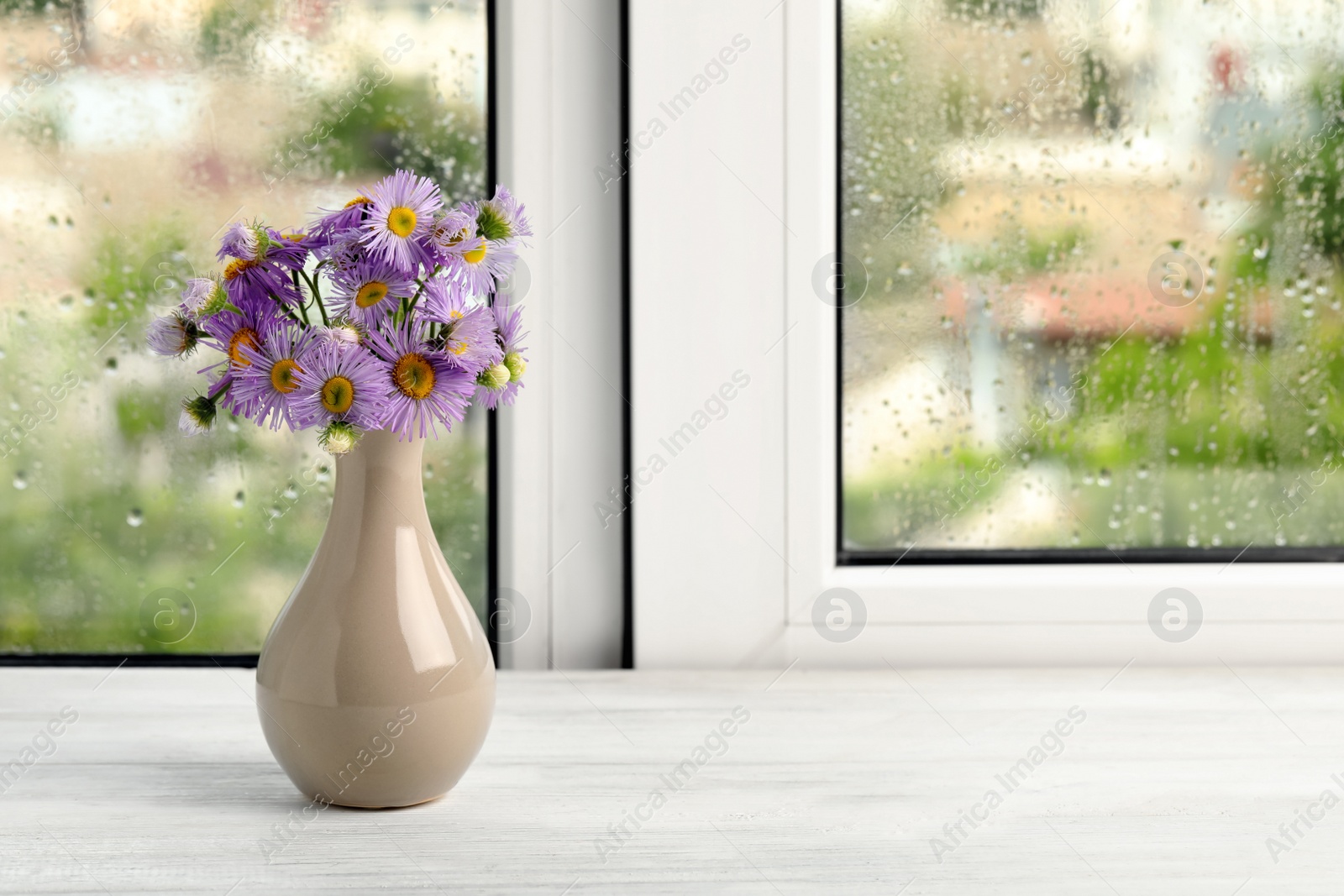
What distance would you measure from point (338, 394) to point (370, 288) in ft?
0.22

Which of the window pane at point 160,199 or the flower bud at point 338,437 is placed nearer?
the flower bud at point 338,437

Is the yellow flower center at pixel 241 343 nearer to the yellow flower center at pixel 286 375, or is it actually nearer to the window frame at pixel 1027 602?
the yellow flower center at pixel 286 375

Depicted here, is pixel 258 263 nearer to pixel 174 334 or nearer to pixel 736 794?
pixel 174 334

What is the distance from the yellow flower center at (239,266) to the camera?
1.88ft

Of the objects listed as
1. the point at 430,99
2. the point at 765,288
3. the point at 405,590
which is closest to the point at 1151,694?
the point at 765,288

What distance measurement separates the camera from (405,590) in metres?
0.59

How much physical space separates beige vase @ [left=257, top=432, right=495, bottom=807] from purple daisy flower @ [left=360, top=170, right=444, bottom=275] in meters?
0.11

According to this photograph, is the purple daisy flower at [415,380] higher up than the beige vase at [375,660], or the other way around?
the purple daisy flower at [415,380]

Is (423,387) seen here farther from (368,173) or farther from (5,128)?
(5,128)

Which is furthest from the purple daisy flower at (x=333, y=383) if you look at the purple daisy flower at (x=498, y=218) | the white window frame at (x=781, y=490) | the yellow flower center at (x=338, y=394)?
the white window frame at (x=781, y=490)

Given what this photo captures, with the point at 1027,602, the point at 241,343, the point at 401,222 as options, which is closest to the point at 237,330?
the point at 241,343

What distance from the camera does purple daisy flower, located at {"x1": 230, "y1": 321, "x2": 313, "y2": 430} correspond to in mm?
553

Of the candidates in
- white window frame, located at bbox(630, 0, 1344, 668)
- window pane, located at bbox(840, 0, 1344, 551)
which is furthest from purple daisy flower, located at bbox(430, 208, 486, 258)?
window pane, located at bbox(840, 0, 1344, 551)

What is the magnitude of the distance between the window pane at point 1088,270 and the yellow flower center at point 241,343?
1.92 ft
